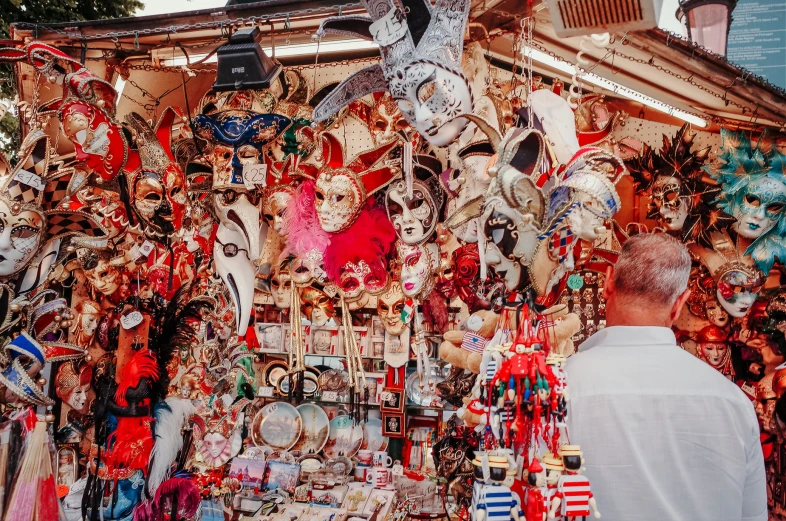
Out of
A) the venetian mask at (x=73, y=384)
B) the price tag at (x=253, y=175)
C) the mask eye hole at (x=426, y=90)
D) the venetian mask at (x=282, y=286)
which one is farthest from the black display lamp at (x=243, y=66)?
the venetian mask at (x=73, y=384)

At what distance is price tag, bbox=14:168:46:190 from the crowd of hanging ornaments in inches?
1.6

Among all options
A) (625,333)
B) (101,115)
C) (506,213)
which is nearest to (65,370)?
(101,115)

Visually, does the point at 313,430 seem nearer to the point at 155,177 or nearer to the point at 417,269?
the point at 417,269

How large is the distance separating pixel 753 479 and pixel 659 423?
0.29m

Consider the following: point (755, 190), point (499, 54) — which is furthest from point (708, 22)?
point (499, 54)

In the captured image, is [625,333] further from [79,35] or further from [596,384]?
[79,35]

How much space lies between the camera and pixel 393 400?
11.5 feet

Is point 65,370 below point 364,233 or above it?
below

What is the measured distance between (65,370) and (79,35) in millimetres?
1899

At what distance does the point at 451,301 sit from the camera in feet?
11.3

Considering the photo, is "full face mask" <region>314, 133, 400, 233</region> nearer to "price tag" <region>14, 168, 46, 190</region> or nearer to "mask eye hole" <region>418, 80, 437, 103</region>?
"mask eye hole" <region>418, 80, 437, 103</region>

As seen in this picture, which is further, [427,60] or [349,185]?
[349,185]

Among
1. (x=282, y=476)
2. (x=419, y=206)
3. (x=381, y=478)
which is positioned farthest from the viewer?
(x=282, y=476)

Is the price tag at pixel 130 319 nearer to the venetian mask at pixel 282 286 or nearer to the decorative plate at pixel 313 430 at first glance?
the venetian mask at pixel 282 286
